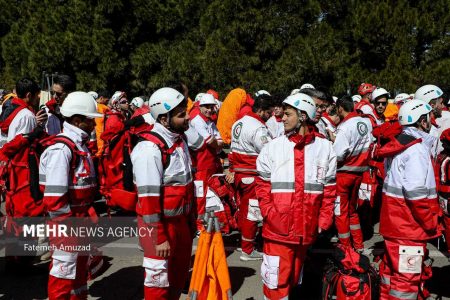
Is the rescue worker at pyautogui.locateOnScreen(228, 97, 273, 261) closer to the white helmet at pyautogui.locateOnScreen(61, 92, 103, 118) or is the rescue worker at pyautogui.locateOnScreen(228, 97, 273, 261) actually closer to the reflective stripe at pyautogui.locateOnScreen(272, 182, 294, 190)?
the reflective stripe at pyautogui.locateOnScreen(272, 182, 294, 190)

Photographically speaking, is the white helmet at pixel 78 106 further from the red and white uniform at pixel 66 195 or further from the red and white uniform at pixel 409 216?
the red and white uniform at pixel 409 216

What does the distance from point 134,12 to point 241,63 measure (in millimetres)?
8728

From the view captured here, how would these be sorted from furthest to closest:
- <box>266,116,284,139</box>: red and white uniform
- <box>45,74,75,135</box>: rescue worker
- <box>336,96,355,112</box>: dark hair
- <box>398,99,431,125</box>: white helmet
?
<box>266,116,284,139</box>: red and white uniform < <box>336,96,355,112</box>: dark hair < <box>45,74,75,135</box>: rescue worker < <box>398,99,431,125</box>: white helmet

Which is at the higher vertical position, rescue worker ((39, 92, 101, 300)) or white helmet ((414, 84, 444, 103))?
white helmet ((414, 84, 444, 103))

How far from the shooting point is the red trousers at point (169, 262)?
4.13m

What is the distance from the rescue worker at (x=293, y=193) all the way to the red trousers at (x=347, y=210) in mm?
2107

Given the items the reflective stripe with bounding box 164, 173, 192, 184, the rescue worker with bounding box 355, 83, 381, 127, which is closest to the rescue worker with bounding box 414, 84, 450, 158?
the rescue worker with bounding box 355, 83, 381, 127

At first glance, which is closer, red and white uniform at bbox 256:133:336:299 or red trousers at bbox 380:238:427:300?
red and white uniform at bbox 256:133:336:299

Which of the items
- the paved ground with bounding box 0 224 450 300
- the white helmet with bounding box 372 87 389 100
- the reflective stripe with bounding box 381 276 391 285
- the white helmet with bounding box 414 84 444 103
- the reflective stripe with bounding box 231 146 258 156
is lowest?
the paved ground with bounding box 0 224 450 300

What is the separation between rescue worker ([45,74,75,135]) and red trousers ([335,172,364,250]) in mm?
3654

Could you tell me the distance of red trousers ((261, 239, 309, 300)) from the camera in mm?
4297

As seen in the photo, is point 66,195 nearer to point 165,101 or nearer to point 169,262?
point 169,262

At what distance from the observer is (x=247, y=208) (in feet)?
22.1

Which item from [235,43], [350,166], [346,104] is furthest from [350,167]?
[235,43]
